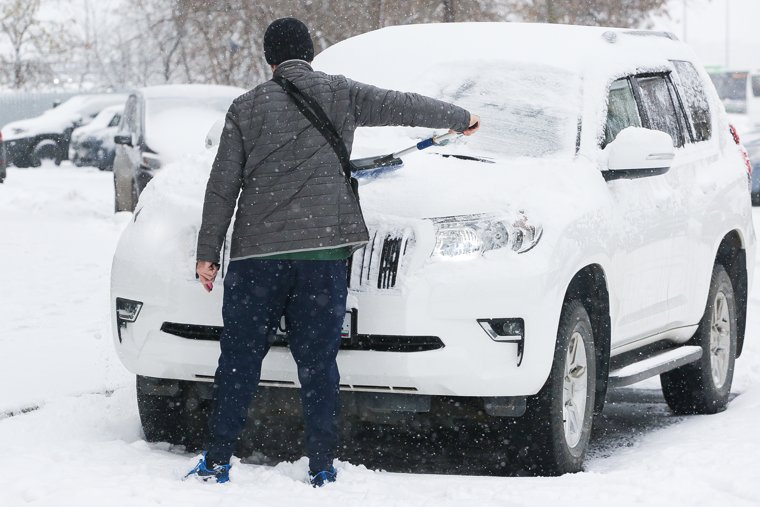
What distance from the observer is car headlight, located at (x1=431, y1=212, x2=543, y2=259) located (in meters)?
5.16

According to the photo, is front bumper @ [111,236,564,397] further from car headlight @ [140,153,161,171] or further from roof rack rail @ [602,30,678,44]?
car headlight @ [140,153,161,171]

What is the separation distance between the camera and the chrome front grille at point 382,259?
16.8ft

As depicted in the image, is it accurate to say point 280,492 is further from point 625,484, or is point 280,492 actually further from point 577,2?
point 577,2

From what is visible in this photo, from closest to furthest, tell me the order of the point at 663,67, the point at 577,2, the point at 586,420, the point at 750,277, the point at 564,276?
the point at 564,276 → the point at 586,420 → the point at 663,67 → the point at 750,277 → the point at 577,2

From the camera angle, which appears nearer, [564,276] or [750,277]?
[564,276]

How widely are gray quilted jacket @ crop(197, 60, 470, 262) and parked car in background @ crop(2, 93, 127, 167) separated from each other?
90.4 ft

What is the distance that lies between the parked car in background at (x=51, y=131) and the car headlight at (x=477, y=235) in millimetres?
27550

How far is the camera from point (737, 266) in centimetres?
768

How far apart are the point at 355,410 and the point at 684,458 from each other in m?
1.25

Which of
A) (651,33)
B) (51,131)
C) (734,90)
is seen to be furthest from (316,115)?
(734,90)

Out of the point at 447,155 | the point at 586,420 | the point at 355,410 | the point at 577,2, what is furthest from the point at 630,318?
the point at 577,2

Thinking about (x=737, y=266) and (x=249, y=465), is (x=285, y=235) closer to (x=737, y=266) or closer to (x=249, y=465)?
(x=249, y=465)

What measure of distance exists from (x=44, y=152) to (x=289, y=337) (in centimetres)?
2860

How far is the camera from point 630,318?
620 cm
